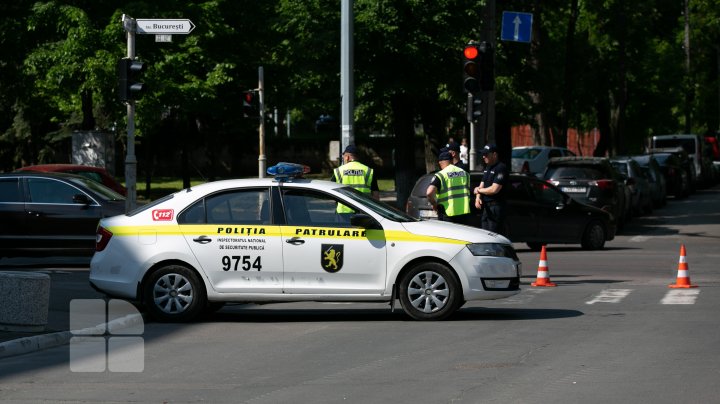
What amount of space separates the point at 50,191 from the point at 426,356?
1109 centimetres

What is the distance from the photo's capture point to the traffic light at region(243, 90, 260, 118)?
31.0m

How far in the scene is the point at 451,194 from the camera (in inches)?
673

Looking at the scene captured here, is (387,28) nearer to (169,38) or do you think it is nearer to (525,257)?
(525,257)

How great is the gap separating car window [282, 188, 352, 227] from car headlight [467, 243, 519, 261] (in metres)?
1.30

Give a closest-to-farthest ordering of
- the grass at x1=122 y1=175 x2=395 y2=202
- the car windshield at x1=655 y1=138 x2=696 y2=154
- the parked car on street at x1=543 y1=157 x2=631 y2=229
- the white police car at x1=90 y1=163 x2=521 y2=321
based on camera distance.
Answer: the white police car at x1=90 y1=163 x2=521 y2=321, the parked car on street at x1=543 y1=157 x2=631 y2=229, the grass at x1=122 y1=175 x2=395 y2=202, the car windshield at x1=655 y1=138 x2=696 y2=154

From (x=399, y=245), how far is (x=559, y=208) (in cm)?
1118

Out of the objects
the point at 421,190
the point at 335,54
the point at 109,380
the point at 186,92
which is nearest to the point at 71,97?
the point at 186,92

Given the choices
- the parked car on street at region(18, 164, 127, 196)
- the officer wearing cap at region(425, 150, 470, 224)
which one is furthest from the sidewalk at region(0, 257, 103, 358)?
the officer wearing cap at region(425, 150, 470, 224)

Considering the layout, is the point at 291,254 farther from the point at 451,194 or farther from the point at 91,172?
the point at 91,172

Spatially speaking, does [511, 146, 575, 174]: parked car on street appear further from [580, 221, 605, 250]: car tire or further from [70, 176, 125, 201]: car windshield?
[70, 176, 125, 201]: car windshield

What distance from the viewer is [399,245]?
13.4 metres

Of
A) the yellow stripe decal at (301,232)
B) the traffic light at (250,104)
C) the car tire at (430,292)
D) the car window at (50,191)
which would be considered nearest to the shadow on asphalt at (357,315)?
the car tire at (430,292)

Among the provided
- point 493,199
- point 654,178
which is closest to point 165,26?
point 493,199

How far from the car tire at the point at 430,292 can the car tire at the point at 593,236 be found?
11387mm
